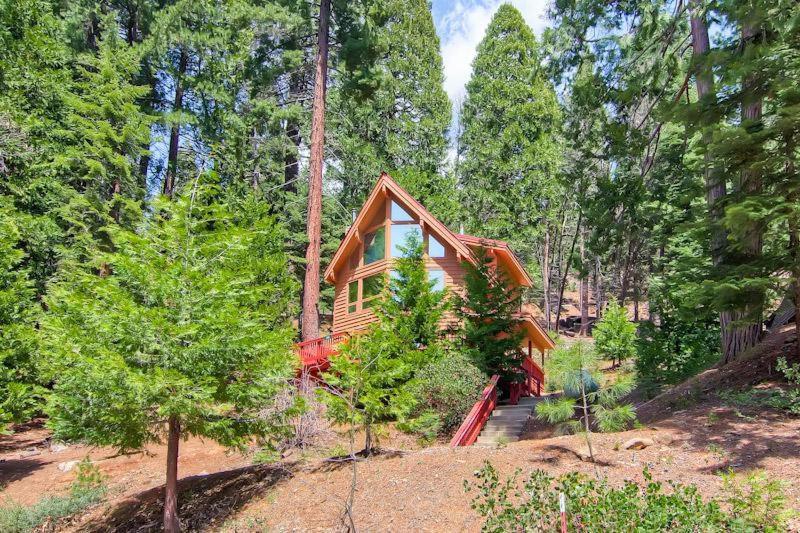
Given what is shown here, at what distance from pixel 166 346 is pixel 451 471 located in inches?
175

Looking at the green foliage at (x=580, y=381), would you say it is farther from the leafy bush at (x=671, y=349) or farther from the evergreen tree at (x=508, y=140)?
the evergreen tree at (x=508, y=140)

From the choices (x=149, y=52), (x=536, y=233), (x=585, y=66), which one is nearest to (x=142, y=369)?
(x=585, y=66)

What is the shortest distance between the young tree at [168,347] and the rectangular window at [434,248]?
1056 cm

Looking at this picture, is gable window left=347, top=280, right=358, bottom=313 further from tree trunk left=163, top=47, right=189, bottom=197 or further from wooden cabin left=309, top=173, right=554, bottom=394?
tree trunk left=163, top=47, right=189, bottom=197

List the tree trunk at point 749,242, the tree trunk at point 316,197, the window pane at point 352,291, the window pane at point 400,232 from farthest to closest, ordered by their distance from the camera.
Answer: the window pane at point 352,291 < the window pane at point 400,232 < the tree trunk at point 316,197 < the tree trunk at point 749,242

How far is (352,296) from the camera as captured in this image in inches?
797

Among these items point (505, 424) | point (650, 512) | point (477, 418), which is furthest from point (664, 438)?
point (505, 424)

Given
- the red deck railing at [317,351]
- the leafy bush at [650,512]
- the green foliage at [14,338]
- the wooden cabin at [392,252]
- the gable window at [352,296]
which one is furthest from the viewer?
the gable window at [352,296]

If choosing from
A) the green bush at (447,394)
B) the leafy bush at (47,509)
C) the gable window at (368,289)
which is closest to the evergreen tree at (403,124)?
the gable window at (368,289)

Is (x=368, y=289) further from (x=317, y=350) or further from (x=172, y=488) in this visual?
(x=172, y=488)

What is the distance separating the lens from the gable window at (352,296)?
1995 cm

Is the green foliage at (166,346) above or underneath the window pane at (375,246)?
underneath

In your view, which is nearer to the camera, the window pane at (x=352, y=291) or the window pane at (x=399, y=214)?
the window pane at (x=399, y=214)

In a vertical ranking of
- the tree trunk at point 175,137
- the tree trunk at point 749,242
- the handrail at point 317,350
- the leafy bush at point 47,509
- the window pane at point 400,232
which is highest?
the tree trunk at point 175,137
